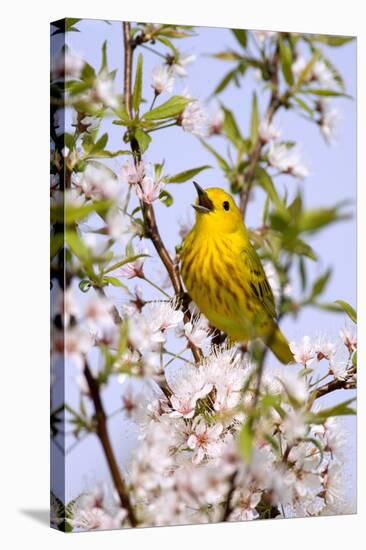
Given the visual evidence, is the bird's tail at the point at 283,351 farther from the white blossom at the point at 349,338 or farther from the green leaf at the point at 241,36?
the green leaf at the point at 241,36

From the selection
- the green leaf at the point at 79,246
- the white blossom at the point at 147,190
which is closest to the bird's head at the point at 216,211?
the white blossom at the point at 147,190

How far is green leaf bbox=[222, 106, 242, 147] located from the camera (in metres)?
3.20

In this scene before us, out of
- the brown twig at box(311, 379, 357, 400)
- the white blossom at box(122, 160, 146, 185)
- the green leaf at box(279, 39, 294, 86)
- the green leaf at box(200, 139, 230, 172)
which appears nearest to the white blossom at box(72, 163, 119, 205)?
the white blossom at box(122, 160, 146, 185)

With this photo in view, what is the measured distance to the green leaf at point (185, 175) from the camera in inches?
121

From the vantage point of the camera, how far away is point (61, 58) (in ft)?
9.50

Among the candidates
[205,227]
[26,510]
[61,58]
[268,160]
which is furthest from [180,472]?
[61,58]

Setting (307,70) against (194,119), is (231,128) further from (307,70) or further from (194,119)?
(307,70)

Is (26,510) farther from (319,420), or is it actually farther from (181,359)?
(319,420)

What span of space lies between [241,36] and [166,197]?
2.01 feet

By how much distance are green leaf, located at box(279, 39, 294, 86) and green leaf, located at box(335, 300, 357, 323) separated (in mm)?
755

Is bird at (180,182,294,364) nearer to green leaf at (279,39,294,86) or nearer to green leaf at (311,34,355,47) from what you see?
green leaf at (279,39,294,86)

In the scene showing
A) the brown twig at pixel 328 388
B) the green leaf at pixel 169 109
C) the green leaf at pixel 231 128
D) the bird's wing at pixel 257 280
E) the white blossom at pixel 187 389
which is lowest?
the brown twig at pixel 328 388

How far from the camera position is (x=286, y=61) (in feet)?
10.8

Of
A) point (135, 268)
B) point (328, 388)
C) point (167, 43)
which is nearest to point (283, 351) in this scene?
point (328, 388)
